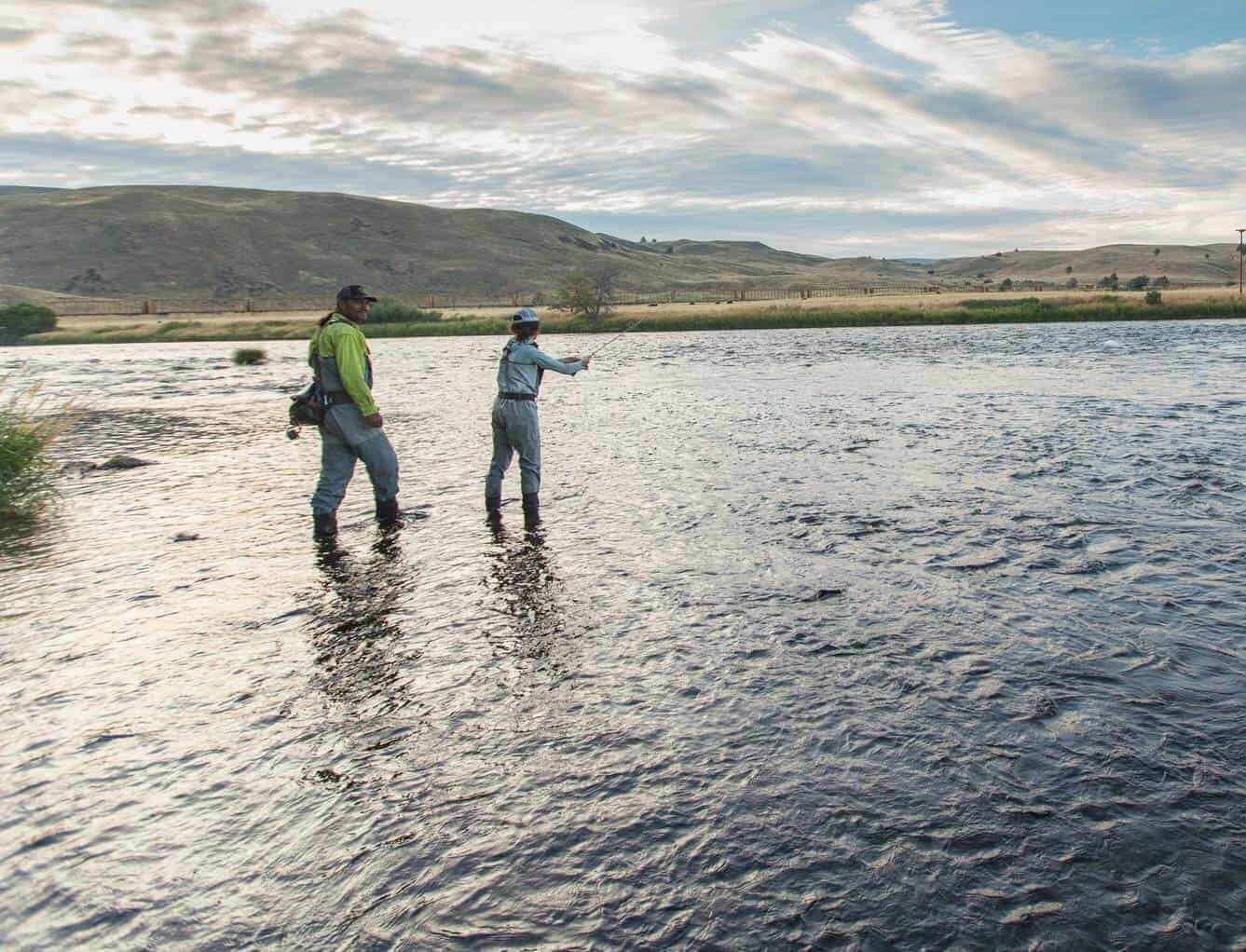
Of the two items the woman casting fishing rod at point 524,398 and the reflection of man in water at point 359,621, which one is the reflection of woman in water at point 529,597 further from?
the reflection of man in water at point 359,621

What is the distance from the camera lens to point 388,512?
11.8 metres

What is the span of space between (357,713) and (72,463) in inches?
591

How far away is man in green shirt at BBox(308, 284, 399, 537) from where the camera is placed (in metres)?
10.7

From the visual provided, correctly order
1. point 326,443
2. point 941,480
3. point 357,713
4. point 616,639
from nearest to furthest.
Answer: point 357,713, point 616,639, point 326,443, point 941,480

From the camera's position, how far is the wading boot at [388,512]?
11.8m

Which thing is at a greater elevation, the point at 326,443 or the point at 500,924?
the point at 326,443

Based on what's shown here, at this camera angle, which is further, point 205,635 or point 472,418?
point 472,418

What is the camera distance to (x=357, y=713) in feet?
20.9

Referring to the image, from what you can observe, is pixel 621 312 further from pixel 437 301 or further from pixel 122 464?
pixel 437 301

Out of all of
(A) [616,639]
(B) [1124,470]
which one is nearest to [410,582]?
(A) [616,639]

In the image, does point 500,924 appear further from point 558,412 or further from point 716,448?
point 558,412

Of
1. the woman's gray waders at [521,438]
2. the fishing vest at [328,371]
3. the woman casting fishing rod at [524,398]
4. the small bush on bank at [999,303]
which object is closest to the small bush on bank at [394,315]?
the small bush on bank at [999,303]

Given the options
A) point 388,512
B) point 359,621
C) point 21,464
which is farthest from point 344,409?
point 21,464

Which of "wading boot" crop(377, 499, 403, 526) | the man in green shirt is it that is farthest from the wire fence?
the man in green shirt
